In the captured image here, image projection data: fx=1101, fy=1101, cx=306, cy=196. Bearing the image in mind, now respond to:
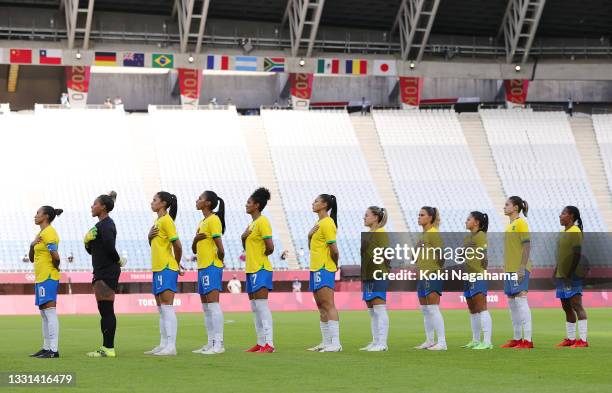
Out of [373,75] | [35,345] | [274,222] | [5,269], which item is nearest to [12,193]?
[5,269]

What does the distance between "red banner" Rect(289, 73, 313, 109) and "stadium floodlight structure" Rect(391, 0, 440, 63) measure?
5.28 meters

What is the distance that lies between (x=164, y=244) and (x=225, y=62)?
4110 centimetres

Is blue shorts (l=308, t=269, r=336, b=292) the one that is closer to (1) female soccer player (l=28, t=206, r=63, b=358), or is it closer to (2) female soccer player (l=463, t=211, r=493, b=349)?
(2) female soccer player (l=463, t=211, r=493, b=349)

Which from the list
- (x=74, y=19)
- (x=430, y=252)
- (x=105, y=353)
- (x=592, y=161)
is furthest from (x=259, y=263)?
(x=592, y=161)

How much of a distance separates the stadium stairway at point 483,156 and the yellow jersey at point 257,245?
1588 inches

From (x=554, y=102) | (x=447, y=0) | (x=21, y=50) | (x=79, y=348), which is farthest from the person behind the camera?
(x=554, y=102)

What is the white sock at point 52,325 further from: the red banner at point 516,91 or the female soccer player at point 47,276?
the red banner at point 516,91

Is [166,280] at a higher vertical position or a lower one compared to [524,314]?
higher

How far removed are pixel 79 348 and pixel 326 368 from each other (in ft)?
19.1

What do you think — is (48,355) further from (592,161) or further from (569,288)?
(592,161)

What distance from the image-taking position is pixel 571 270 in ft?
60.0

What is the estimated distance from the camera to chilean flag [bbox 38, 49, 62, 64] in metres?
54.0

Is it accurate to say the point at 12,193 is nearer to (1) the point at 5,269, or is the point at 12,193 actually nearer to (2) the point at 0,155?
(2) the point at 0,155

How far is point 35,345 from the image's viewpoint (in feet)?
64.2
